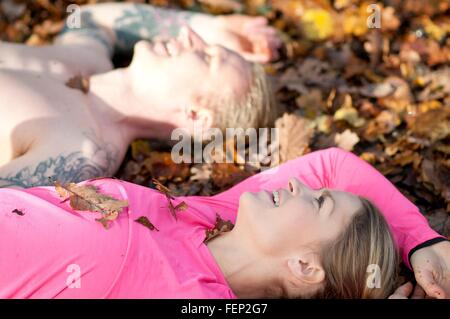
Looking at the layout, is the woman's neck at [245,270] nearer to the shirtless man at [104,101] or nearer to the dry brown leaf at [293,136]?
the shirtless man at [104,101]

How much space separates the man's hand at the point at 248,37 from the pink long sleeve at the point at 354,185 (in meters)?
1.38

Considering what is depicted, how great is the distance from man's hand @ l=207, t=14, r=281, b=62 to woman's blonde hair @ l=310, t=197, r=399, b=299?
7.20 ft

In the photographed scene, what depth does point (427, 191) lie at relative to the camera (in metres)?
3.63

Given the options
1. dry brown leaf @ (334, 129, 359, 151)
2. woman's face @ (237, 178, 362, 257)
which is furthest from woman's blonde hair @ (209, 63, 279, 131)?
woman's face @ (237, 178, 362, 257)

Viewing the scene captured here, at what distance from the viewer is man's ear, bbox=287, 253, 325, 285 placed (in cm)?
258

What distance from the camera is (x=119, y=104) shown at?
3.89 metres

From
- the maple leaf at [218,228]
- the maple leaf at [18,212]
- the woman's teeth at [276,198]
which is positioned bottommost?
the maple leaf at [218,228]

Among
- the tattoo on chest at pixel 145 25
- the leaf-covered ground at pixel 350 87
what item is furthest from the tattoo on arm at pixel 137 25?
the leaf-covered ground at pixel 350 87

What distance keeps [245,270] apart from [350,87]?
237 centimetres

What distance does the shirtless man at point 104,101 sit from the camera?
3.41m

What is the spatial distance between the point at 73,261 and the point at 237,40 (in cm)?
265

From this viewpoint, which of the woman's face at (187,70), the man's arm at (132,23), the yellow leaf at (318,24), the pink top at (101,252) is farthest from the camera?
the yellow leaf at (318,24)
